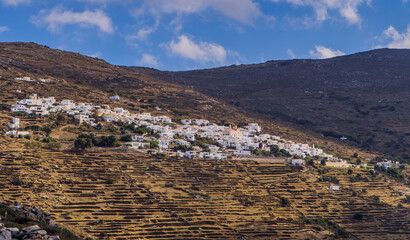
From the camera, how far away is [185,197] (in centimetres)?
4425

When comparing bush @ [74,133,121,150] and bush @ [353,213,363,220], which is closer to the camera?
bush @ [353,213,363,220]

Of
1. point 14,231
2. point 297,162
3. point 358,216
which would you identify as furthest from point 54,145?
point 14,231

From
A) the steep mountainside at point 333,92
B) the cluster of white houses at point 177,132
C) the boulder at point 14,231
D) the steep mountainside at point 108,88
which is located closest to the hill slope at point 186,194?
the cluster of white houses at point 177,132

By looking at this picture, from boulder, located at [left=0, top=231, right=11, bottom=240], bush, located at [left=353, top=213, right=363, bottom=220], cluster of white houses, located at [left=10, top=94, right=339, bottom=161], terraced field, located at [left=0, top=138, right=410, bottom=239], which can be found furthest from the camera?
cluster of white houses, located at [left=10, top=94, right=339, bottom=161]

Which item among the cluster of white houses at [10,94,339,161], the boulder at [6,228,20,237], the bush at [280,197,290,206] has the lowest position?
the bush at [280,197,290,206]

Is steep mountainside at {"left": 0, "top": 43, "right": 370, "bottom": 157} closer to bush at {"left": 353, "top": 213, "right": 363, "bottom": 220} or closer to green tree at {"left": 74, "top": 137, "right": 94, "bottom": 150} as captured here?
green tree at {"left": 74, "top": 137, "right": 94, "bottom": 150}

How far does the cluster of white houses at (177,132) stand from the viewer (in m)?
58.0

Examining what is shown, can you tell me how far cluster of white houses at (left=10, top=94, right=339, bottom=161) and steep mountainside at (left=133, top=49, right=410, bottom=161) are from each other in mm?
20412

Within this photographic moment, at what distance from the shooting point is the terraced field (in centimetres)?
3856

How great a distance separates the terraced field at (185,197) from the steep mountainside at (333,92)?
30.3 metres

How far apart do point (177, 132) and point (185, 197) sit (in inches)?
832

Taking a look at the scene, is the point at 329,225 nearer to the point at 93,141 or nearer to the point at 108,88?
the point at 93,141

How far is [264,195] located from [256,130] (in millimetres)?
29057

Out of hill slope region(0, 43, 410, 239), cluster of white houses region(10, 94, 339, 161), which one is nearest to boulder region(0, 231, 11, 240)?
hill slope region(0, 43, 410, 239)
